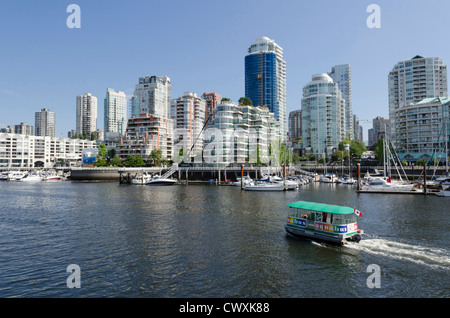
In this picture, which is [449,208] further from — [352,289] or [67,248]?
[67,248]

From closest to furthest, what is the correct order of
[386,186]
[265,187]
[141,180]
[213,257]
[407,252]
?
[213,257] → [407,252] → [386,186] → [265,187] → [141,180]

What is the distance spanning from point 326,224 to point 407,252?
7.60 m

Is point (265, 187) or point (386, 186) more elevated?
point (386, 186)

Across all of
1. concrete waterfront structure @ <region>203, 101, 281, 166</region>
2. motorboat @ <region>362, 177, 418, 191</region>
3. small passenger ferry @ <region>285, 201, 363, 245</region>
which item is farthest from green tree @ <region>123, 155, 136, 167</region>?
small passenger ferry @ <region>285, 201, 363, 245</region>

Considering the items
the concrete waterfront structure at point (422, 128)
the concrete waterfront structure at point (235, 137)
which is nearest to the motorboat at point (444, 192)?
the concrete waterfront structure at point (235, 137)

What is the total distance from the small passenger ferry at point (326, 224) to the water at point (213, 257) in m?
1.08

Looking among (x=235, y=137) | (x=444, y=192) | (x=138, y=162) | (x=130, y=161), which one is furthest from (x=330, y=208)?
(x=130, y=161)

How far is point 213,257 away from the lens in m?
28.9

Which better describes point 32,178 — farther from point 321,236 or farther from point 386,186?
point 321,236

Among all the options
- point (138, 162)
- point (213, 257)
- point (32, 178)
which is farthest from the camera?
point (138, 162)

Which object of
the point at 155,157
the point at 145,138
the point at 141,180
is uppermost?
the point at 145,138

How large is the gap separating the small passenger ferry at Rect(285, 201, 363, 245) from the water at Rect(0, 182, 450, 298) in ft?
3.54
